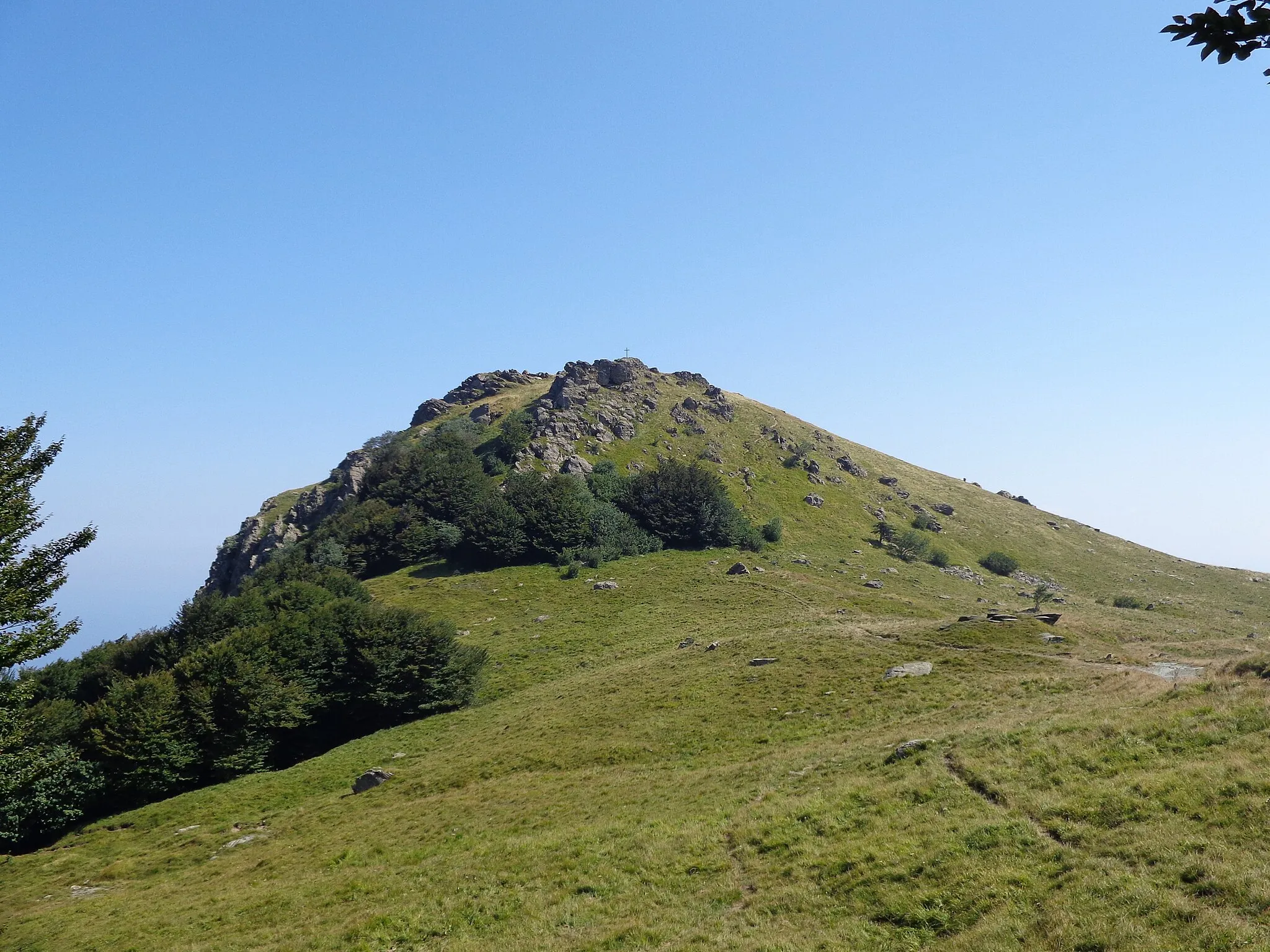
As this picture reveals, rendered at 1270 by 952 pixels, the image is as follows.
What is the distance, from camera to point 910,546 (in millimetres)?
117375

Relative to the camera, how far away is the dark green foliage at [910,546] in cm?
11525

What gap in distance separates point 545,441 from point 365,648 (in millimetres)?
73981

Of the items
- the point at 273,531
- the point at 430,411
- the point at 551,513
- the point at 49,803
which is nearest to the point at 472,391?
the point at 430,411

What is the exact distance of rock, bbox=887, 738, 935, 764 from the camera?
25469 mm

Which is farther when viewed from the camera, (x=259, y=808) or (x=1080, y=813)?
(x=259, y=808)

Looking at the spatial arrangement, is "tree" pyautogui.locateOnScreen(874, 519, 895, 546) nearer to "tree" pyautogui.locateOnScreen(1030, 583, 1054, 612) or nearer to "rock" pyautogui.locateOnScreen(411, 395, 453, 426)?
"tree" pyautogui.locateOnScreen(1030, 583, 1054, 612)

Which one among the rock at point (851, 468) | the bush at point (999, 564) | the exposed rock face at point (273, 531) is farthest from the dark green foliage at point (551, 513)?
the bush at point (999, 564)

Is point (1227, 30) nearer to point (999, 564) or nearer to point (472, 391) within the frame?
point (999, 564)

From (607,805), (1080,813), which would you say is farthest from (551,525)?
(1080,813)

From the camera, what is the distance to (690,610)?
245 feet

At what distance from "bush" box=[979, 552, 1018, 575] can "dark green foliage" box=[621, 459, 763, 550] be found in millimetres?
46507

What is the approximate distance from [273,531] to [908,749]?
13308cm

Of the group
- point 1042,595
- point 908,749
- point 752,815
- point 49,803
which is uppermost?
point 908,749

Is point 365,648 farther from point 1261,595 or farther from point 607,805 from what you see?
point 1261,595
